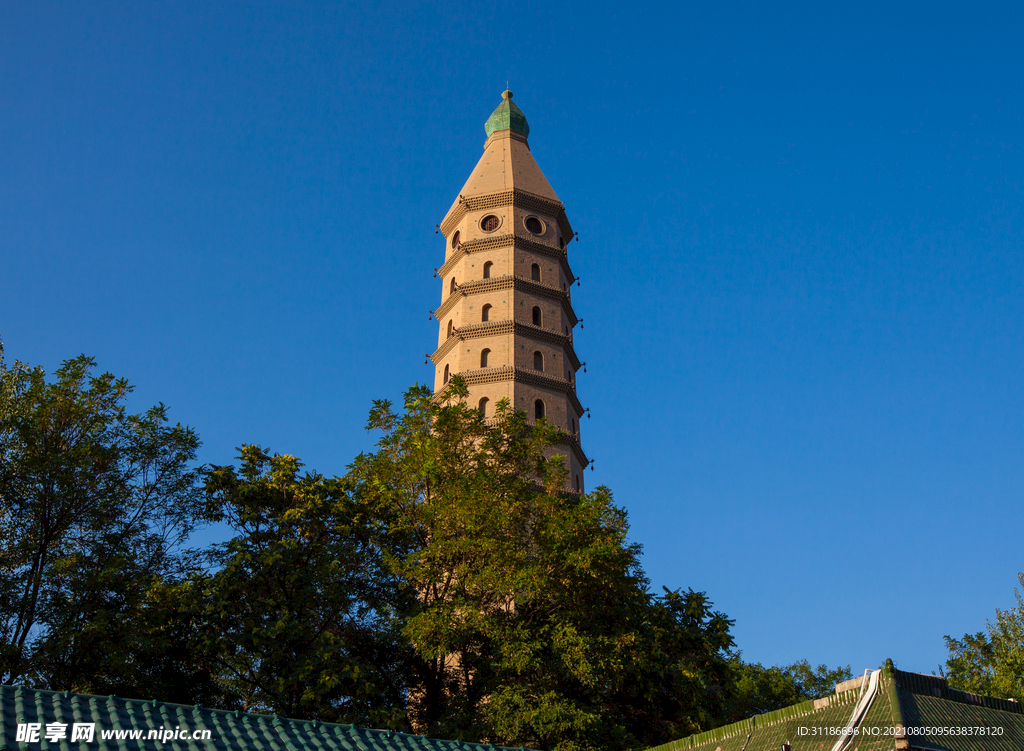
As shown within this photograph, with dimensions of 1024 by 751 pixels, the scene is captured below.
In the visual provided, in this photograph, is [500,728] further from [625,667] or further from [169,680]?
[169,680]

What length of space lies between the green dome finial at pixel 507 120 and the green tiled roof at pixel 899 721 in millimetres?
36306

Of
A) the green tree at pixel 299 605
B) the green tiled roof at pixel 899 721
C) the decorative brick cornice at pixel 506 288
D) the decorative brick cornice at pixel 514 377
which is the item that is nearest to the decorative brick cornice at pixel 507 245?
the decorative brick cornice at pixel 506 288

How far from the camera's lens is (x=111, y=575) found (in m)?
21.4

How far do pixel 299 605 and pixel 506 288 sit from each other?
19.4m

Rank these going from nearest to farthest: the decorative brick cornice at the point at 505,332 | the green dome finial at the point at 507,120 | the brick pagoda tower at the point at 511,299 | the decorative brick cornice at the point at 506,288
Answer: the brick pagoda tower at the point at 511,299 < the decorative brick cornice at the point at 505,332 < the decorative brick cornice at the point at 506,288 < the green dome finial at the point at 507,120

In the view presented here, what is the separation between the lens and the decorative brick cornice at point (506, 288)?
3859 cm

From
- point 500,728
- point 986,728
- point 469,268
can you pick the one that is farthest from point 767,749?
point 469,268

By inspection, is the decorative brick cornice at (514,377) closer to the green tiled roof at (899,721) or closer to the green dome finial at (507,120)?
the green dome finial at (507,120)

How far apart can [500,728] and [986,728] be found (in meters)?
10.3

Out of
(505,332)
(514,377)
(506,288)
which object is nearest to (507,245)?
(506,288)

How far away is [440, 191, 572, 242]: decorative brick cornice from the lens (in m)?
41.1

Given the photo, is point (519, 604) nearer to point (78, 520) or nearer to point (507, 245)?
point (78, 520)

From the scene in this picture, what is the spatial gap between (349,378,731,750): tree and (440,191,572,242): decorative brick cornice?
1619 cm

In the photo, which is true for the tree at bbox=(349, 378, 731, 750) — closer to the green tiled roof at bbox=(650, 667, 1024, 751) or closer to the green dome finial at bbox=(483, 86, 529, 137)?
the green tiled roof at bbox=(650, 667, 1024, 751)
